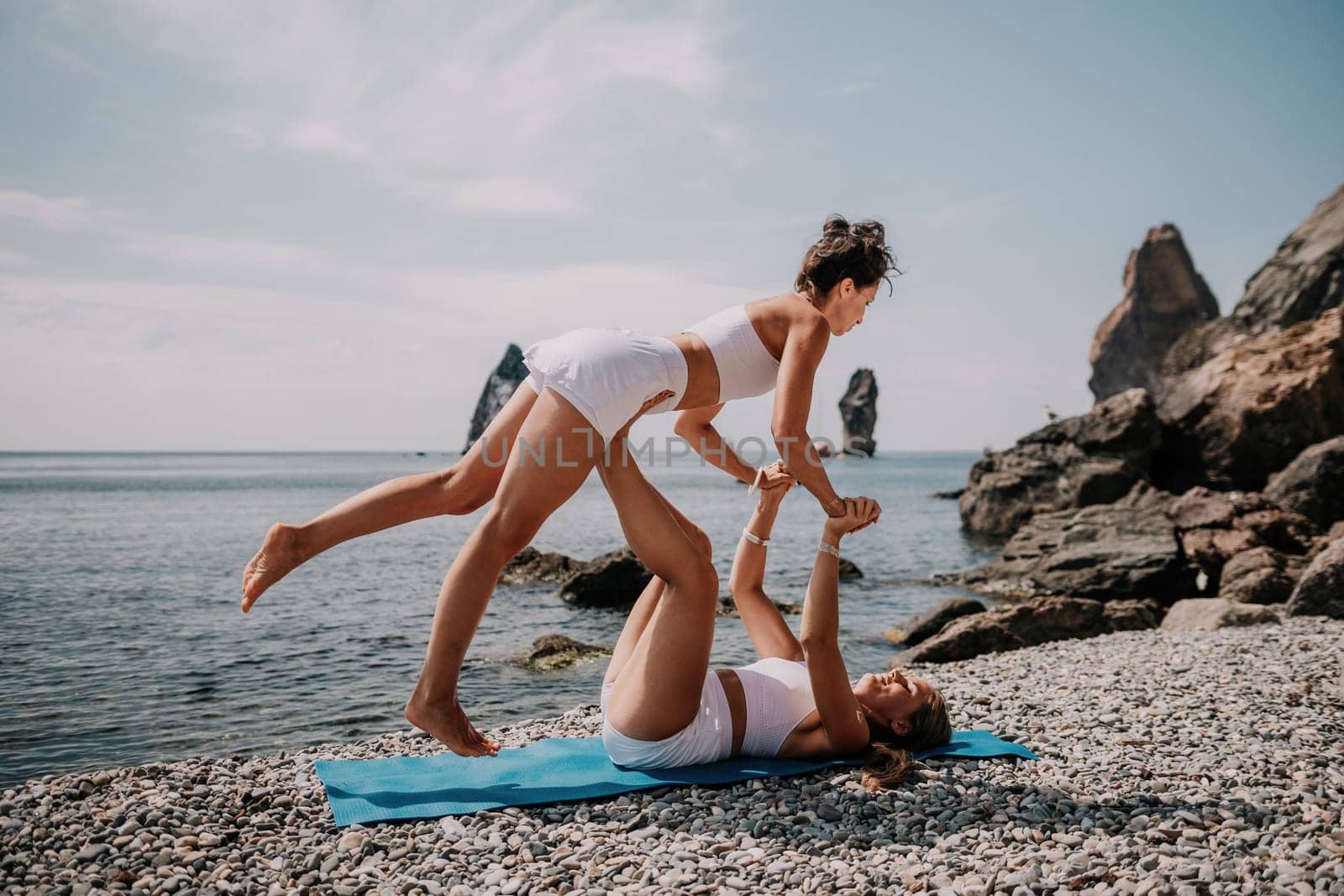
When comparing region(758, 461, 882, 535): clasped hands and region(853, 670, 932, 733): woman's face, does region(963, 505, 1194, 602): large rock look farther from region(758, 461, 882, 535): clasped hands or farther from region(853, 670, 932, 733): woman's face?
region(758, 461, 882, 535): clasped hands

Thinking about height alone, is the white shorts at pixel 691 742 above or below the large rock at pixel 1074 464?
below

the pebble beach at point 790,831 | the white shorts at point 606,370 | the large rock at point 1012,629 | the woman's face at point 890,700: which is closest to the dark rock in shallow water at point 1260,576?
the large rock at point 1012,629

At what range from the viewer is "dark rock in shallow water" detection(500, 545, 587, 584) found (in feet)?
59.5

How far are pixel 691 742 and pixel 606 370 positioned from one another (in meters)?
2.09

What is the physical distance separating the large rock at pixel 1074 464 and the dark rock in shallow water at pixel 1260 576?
462 inches

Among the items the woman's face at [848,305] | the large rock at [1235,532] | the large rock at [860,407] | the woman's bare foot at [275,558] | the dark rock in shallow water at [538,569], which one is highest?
the large rock at [860,407]

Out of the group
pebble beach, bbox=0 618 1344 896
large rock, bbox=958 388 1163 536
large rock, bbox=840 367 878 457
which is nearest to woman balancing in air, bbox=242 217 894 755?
pebble beach, bbox=0 618 1344 896

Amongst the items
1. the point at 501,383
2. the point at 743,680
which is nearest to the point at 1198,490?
the point at 743,680

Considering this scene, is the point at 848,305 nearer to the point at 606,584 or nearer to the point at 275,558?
the point at 275,558

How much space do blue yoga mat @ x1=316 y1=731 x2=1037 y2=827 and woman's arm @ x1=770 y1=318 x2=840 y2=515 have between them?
1604mm

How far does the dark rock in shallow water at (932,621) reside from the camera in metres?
12.4

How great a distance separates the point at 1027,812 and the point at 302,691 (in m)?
7.34

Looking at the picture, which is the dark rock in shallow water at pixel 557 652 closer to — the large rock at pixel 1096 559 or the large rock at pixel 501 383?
the large rock at pixel 1096 559

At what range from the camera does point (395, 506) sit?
4.43 metres
